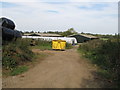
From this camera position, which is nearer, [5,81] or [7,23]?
[5,81]

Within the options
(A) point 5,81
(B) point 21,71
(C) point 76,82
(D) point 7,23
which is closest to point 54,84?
(C) point 76,82

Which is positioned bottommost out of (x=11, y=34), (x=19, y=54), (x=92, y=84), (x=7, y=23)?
(x=92, y=84)

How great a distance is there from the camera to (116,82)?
6.55 m

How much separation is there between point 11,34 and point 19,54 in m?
4.55

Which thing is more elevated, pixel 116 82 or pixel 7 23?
pixel 7 23

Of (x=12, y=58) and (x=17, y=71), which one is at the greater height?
(x=12, y=58)

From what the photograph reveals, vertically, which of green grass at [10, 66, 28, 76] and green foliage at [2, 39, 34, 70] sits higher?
green foliage at [2, 39, 34, 70]

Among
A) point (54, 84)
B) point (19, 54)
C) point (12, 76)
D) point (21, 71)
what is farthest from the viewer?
point (19, 54)

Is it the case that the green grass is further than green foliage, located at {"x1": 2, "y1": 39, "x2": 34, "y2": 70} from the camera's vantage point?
No

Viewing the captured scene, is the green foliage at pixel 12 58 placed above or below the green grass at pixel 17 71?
above

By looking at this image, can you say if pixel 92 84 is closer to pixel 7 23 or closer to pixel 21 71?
pixel 21 71

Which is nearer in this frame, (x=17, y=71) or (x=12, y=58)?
(x=17, y=71)

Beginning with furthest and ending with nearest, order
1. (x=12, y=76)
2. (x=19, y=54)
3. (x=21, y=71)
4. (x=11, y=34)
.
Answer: (x=11, y=34) → (x=19, y=54) → (x=21, y=71) → (x=12, y=76)

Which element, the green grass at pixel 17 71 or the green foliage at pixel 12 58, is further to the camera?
the green foliage at pixel 12 58
